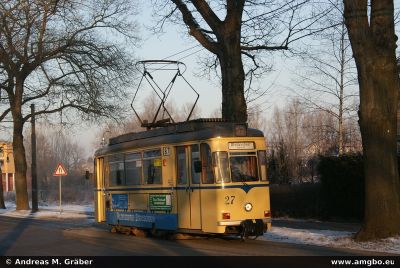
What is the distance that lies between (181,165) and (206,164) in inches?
40.5

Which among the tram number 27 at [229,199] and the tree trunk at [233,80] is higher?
the tree trunk at [233,80]

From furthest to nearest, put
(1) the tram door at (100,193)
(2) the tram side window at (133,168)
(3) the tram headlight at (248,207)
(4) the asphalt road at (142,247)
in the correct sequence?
(1) the tram door at (100,193), (2) the tram side window at (133,168), (3) the tram headlight at (248,207), (4) the asphalt road at (142,247)

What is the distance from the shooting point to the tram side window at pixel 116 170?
1883cm

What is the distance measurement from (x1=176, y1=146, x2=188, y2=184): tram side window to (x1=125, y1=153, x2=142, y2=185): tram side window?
6.50ft

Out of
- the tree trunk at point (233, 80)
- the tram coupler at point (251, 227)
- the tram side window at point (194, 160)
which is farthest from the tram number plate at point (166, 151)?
the tree trunk at point (233, 80)

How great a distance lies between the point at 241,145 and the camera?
50.1 feet

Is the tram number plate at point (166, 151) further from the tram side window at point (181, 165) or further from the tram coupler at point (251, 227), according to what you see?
the tram coupler at point (251, 227)

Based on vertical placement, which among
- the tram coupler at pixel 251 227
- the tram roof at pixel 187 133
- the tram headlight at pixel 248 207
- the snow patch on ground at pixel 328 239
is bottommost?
the snow patch on ground at pixel 328 239

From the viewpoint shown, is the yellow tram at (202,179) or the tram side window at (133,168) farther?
the tram side window at (133,168)

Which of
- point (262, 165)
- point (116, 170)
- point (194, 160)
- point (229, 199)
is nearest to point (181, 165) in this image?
point (194, 160)

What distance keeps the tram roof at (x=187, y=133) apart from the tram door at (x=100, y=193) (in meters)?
2.17

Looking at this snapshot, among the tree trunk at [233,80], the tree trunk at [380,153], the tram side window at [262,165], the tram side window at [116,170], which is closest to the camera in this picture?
the tree trunk at [380,153]

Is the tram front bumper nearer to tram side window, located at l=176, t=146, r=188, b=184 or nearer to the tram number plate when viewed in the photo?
tram side window, located at l=176, t=146, r=188, b=184

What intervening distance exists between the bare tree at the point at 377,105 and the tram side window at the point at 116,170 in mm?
7728
